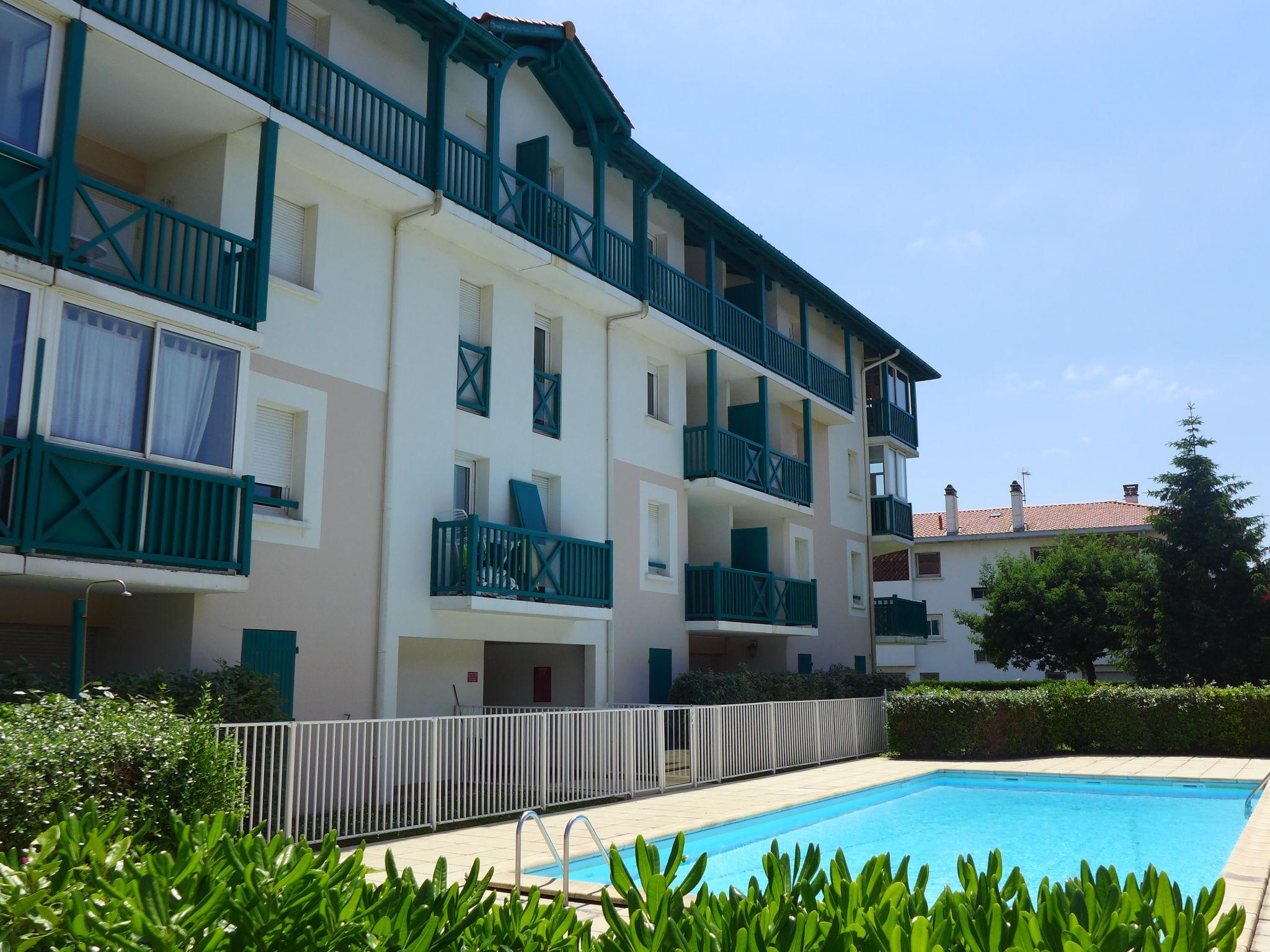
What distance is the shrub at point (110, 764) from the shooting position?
6.67 meters

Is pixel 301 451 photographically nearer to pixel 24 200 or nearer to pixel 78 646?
pixel 24 200

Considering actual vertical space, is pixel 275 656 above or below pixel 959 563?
below

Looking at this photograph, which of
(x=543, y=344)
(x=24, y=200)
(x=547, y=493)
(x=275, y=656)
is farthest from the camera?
(x=543, y=344)

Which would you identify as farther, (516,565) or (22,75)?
(516,565)

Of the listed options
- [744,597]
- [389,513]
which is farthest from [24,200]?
[744,597]

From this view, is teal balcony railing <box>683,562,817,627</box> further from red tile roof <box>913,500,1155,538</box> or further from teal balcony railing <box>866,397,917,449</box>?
red tile roof <box>913,500,1155,538</box>

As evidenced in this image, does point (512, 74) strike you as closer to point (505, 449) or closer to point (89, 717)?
point (505, 449)

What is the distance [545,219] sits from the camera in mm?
17578

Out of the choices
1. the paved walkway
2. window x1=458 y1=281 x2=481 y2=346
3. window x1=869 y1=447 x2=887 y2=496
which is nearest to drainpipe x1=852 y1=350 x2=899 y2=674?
window x1=869 y1=447 x2=887 y2=496

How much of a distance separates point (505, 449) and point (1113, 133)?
954cm

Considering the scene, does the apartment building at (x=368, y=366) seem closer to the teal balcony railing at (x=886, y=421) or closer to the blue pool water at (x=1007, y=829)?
the blue pool water at (x=1007, y=829)

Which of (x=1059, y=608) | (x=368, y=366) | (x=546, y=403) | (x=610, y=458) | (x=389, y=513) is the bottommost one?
(x=1059, y=608)

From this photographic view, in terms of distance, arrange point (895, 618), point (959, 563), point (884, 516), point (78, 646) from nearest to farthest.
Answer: point (78, 646), point (895, 618), point (884, 516), point (959, 563)

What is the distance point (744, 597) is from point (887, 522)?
387 inches
